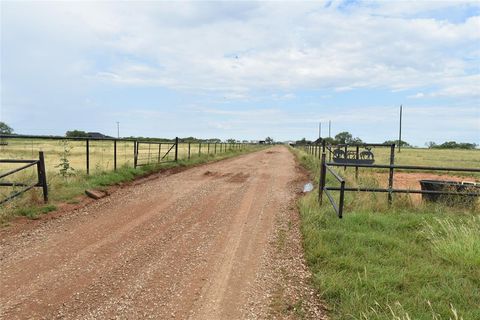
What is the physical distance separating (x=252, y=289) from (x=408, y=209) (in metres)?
5.26

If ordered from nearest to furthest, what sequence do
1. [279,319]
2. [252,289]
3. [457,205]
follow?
[279,319], [252,289], [457,205]

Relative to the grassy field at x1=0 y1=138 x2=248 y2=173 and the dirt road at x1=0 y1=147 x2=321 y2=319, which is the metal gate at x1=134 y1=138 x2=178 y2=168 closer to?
the grassy field at x1=0 y1=138 x2=248 y2=173

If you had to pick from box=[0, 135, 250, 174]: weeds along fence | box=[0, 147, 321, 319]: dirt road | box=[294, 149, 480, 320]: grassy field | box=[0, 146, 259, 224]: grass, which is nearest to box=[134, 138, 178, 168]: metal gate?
box=[0, 135, 250, 174]: weeds along fence

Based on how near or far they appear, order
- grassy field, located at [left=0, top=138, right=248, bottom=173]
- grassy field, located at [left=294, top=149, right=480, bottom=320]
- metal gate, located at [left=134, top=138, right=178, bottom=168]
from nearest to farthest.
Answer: grassy field, located at [left=294, top=149, right=480, bottom=320] < grassy field, located at [left=0, top=138, right=248, bottom=173] < metal gate, located at [left=134, top=138, right=178, bottom=168]

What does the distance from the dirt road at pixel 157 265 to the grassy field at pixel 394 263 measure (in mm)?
332

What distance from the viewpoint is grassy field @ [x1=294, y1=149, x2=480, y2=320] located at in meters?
3.58

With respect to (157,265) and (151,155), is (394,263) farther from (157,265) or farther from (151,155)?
(151,155)

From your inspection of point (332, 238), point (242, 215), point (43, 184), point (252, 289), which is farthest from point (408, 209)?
point (43, 184)

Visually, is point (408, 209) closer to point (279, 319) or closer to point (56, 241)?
point (279, 319)

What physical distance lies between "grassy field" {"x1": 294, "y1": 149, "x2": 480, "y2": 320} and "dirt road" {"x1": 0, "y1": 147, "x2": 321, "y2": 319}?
332mm

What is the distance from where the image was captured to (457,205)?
7.79 metres

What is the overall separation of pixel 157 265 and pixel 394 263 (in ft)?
10.6

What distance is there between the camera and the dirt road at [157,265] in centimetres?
362

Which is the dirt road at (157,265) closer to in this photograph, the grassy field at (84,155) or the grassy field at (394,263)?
the grassy field at (394,263)
